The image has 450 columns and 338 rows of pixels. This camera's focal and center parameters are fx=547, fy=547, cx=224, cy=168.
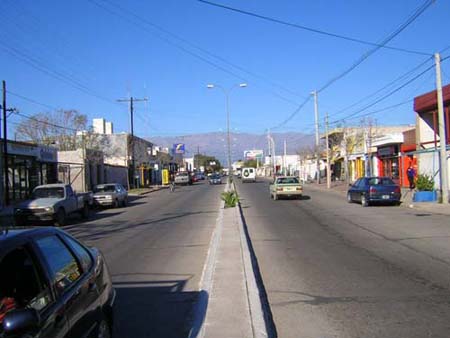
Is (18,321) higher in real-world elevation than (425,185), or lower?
higher

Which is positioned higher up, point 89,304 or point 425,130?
point 425,130

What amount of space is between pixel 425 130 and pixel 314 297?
32812 mm

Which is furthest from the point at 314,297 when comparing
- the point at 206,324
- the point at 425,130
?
the point at 425,130

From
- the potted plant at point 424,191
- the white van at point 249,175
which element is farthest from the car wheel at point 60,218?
the white van at point 249,175

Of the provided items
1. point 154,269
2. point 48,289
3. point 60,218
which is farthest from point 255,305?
point 60,218

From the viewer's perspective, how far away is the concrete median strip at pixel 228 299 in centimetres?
579

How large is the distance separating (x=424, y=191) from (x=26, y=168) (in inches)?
970

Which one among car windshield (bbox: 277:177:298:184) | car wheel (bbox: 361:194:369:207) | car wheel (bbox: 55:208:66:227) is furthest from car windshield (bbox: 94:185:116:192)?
car wheel (bbox: 361:194:369:207)

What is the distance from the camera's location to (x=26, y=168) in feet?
118

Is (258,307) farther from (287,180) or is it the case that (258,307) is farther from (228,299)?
(287,180)

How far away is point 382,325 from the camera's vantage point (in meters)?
6.12

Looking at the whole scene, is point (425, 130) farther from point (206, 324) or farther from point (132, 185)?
point (132, 185)

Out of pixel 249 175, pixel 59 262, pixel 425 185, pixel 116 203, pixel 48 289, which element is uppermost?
pixel 249 175

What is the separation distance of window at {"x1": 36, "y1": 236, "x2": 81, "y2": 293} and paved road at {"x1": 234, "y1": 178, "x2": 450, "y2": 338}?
2.51 meters
